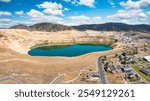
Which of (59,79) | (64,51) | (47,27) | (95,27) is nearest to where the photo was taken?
(59,79)

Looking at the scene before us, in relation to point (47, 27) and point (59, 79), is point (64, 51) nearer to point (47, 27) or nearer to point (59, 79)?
point (59, 79)

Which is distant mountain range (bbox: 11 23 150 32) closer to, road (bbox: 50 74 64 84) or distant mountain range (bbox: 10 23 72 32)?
distant mountain range (bbox: 10 23 72 32)

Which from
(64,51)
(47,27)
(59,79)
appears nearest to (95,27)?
(47,27)

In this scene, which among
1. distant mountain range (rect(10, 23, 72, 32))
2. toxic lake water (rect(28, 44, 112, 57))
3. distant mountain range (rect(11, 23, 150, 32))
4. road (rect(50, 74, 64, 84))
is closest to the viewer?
road (rect(50, 74, 64, 84))

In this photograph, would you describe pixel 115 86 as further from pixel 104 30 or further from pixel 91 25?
pixel 91 25

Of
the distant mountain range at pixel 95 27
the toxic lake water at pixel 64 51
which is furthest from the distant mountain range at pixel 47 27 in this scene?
the toxic lake water at pixel 64 51

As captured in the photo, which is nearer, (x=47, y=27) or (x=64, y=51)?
(x=64, y=51)

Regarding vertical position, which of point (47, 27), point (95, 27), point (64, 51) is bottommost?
point (64, 51)

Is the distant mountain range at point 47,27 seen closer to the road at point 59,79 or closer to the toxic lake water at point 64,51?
the toxic lake water at point 64,51

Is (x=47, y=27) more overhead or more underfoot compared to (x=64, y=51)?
more overhead

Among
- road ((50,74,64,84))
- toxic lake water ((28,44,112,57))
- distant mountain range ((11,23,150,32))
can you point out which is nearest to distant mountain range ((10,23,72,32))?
distant mountain range ((11,23,150,32))

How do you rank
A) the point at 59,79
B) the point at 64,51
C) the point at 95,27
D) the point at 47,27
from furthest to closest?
the point at 95,27 < the point at 47,27 < the point at 64,51 < the point at 59,79

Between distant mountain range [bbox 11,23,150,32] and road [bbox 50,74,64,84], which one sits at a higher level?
distant mountain range [bbox 11,23,150,32]

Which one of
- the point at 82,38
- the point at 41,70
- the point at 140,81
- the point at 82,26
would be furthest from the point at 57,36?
the point at 140,81
